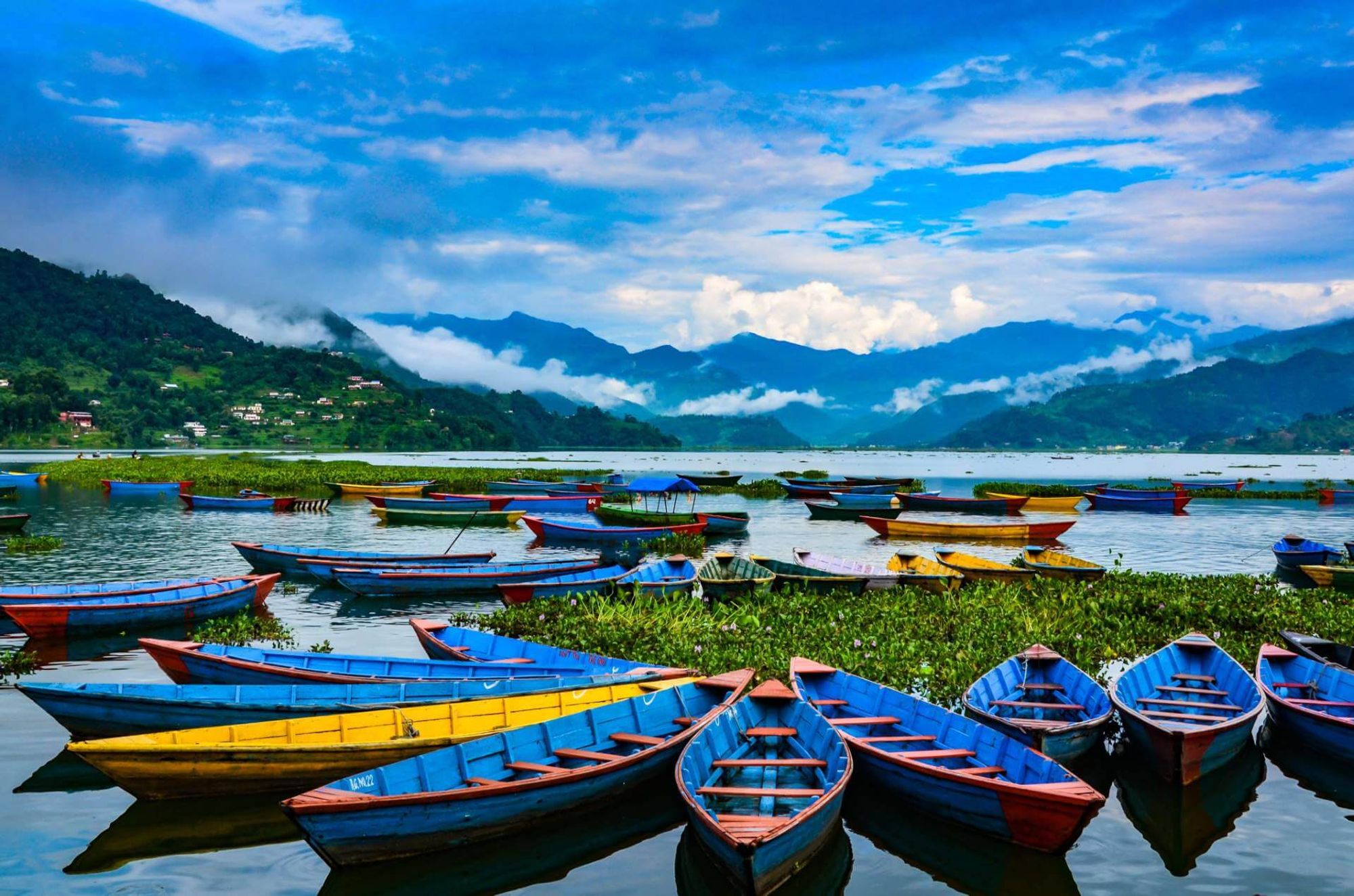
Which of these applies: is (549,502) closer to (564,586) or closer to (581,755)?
(564,586)

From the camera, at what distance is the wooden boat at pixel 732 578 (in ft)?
93.9

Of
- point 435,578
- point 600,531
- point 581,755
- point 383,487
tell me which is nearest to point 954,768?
point 581,755

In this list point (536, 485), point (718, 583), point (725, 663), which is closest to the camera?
point (725, 663)

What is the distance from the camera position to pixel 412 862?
12094mm

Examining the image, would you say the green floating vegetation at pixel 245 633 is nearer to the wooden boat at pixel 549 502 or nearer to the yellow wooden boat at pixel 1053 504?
the wooden boat at pixel 549 502

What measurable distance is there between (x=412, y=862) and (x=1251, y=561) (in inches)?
1762

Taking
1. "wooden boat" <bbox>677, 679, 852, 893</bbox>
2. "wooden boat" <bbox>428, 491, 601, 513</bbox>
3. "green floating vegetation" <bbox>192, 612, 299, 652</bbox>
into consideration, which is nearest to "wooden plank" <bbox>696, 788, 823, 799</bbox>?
"wooden boat" <bbox>677, 679, 852, 893</bbox>

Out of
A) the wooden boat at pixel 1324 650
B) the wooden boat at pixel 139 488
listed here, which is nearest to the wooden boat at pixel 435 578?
the wooden boat at pixel 1324 650

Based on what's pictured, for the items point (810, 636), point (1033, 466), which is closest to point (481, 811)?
point (810, 636)

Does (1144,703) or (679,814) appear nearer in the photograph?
(679,814)

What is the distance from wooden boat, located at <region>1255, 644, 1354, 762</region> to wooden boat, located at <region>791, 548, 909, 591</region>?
1145 centimetres

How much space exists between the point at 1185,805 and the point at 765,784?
263 inches

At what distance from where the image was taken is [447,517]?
60438mm

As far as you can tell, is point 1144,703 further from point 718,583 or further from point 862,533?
point 862,533
